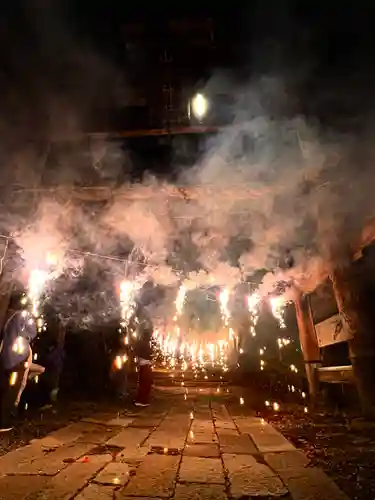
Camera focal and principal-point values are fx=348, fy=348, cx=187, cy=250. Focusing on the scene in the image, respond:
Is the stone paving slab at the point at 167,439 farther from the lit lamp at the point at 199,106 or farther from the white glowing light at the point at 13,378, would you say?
the lit lamp at the point at 199,106

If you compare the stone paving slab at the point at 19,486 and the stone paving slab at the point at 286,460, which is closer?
the stone paving slab at the point at 19,486

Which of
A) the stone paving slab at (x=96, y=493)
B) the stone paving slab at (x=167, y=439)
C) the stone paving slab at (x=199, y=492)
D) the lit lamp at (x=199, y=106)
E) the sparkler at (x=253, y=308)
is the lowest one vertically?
the stone paving slab at (x=199, y=492)

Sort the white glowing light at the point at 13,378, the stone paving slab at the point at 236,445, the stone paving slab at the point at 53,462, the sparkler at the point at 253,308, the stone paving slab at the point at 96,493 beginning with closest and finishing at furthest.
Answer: the stone paving slab at the point at 96,493 → the stone paving slab at the point at 53,462 → the stone paving slab at the point at 236,445 → the white glowing light at the point at 13,378 → the sparkler at the point at 253,308

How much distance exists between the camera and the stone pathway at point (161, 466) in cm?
362

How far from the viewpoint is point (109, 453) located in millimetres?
5234

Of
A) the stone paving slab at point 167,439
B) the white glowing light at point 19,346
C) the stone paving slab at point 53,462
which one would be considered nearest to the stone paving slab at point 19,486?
the stone paving slab at point 53,462

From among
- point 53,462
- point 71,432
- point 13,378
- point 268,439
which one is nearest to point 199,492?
point 53,462

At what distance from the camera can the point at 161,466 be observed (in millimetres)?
4543

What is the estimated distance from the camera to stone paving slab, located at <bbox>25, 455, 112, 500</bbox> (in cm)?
349

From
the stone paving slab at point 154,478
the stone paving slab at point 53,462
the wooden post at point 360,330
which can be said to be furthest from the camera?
the wooden post at point 360,330

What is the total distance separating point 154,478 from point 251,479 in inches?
44.4

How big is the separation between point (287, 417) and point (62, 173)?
7789 millimetres

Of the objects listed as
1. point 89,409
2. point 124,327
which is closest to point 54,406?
point 89,409

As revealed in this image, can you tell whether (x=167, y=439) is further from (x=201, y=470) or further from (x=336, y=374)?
(x=336, y=374)
